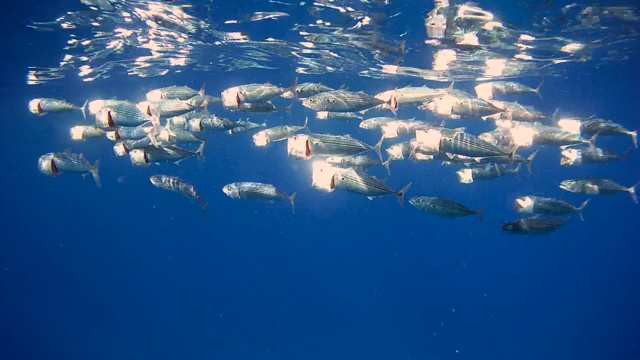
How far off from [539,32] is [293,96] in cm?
927

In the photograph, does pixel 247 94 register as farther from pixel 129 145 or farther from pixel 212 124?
pixel 129 145

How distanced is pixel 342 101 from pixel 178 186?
368cm

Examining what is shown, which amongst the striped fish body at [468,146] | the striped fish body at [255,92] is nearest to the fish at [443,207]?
the striped fish body at [468,146]

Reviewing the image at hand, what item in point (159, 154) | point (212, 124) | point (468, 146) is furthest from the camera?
point (212, 124)

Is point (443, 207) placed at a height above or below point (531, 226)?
above

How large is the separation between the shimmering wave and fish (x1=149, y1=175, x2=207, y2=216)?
5.49 m

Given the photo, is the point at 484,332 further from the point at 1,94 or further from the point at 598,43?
the point at 1,94

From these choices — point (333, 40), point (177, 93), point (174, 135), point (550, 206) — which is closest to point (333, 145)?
point (174, 135)

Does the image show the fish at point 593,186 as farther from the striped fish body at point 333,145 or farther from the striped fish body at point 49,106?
the striped fish body at point 49,106

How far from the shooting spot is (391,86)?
22.8 metres

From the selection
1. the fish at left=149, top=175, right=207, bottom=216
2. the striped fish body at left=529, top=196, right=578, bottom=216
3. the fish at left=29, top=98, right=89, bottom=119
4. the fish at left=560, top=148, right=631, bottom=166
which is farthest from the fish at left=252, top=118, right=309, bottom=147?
the fish at left=560, top=148, right=631, bottom=166

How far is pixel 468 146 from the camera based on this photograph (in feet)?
19.6

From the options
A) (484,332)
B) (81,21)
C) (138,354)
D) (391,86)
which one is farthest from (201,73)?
(484,332)

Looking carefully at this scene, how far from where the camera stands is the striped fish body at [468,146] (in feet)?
19.7
